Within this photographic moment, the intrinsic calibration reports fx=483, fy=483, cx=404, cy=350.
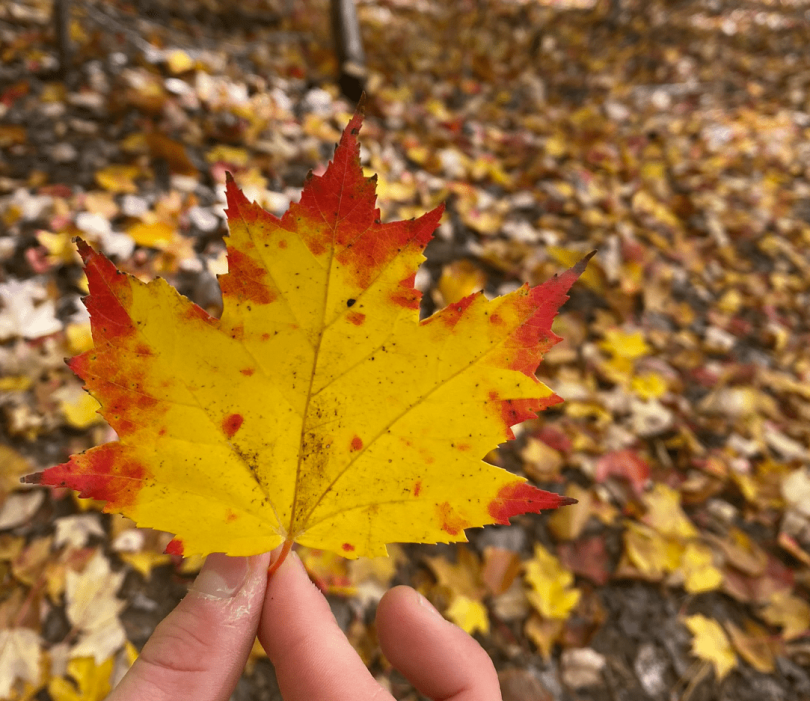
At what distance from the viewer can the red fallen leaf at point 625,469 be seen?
1.94 meters

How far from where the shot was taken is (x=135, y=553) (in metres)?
1.50

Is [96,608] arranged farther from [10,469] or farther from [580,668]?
[580,668]

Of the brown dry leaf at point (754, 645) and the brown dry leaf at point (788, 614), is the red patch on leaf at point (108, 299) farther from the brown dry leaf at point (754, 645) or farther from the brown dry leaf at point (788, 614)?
the brown dry leaf at point (788, 614)

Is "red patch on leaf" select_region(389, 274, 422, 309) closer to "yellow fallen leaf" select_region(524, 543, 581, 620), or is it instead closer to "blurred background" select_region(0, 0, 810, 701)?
"blurred background" select_region(0, 0, 810, 701)

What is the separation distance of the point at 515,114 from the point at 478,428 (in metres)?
3.49

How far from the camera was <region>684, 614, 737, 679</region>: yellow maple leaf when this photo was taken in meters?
1.66

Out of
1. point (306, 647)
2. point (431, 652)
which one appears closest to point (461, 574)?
point (431, 652)

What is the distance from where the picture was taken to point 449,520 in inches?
28.6

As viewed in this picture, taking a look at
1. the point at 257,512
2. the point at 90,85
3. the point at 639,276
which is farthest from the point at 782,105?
the point at 257,512

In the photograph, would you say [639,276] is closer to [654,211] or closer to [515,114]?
[654,211]

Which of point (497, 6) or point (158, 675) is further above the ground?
point (497, 6)

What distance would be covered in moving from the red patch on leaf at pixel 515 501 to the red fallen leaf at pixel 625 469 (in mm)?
1402

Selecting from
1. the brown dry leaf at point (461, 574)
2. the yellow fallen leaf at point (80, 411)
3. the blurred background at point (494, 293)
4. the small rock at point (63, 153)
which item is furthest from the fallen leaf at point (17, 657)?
the small rock at point (63, 153)

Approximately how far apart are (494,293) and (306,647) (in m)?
1.74
